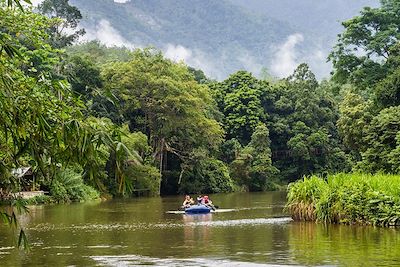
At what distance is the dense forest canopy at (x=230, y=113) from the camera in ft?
104

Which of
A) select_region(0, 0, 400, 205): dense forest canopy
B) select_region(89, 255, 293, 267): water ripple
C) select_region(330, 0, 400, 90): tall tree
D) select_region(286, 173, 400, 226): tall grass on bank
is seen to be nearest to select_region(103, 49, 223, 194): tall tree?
select_region(0, 0, 400, 205): dense forest canopy

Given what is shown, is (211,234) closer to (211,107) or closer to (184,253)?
(184,253)

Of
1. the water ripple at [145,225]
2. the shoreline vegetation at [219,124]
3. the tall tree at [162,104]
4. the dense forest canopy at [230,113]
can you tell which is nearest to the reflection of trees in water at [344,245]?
the shoreline vegetation at [219,124]

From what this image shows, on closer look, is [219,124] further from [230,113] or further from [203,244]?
[203,244]

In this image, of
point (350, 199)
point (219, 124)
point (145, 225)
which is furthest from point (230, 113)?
point (350, 199)

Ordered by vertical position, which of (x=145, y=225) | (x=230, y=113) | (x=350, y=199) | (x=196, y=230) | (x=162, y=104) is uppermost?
(x=230, y=113)

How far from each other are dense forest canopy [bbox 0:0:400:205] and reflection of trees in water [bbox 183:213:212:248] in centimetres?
343

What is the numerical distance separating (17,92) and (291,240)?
14.2 metres

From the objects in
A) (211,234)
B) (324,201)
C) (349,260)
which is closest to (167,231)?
(211,234)

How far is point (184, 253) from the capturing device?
51.5ft

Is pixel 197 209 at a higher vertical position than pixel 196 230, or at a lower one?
higher

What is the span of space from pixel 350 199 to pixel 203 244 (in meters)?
5.81

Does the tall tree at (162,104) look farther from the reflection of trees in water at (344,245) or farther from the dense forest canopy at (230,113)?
the reflection of trees in water at (344,245)

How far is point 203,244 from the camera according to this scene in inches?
693
